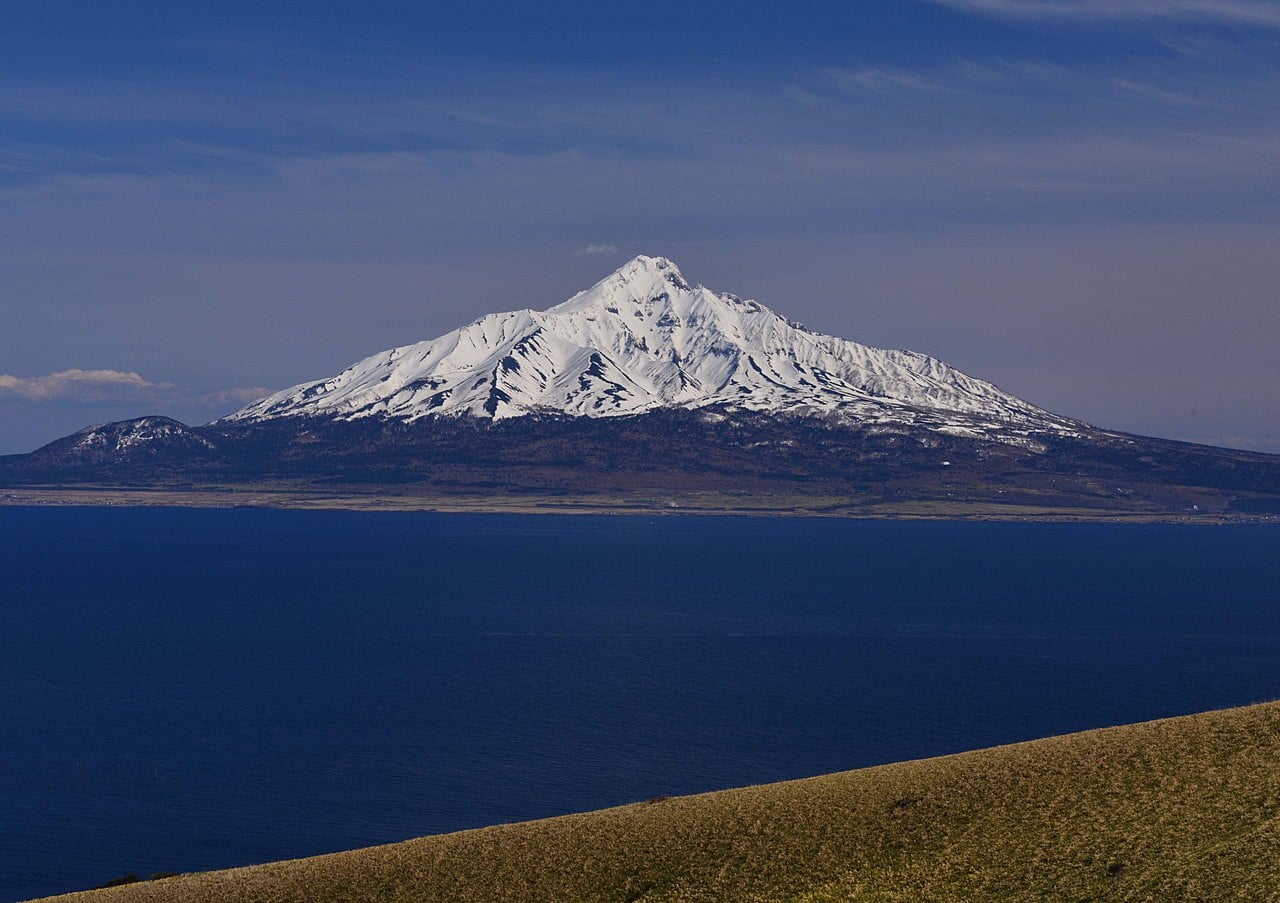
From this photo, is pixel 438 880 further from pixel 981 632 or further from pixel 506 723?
pixel 981 632

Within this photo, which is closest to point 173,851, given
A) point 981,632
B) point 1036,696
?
point 1036,696

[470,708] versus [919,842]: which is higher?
[919,842]

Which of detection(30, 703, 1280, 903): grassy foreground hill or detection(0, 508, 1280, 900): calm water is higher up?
detection(30, 703, 1280, 903): grassy foreground hill

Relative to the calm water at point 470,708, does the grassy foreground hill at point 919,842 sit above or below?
above

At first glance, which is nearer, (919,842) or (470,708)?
(919,842)

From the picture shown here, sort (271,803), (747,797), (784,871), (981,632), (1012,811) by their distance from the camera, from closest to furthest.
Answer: (784,871), (1012,811), (747,797), (271,803), (981,632)

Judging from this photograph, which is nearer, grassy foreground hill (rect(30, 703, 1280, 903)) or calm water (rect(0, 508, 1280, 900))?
grassy foreground hill (rect(30, 703, 1280, 903))

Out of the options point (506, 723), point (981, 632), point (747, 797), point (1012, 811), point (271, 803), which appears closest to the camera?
point (1012, 811)

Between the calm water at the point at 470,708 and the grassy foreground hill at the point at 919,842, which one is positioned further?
the calm water at the point at 470,708
